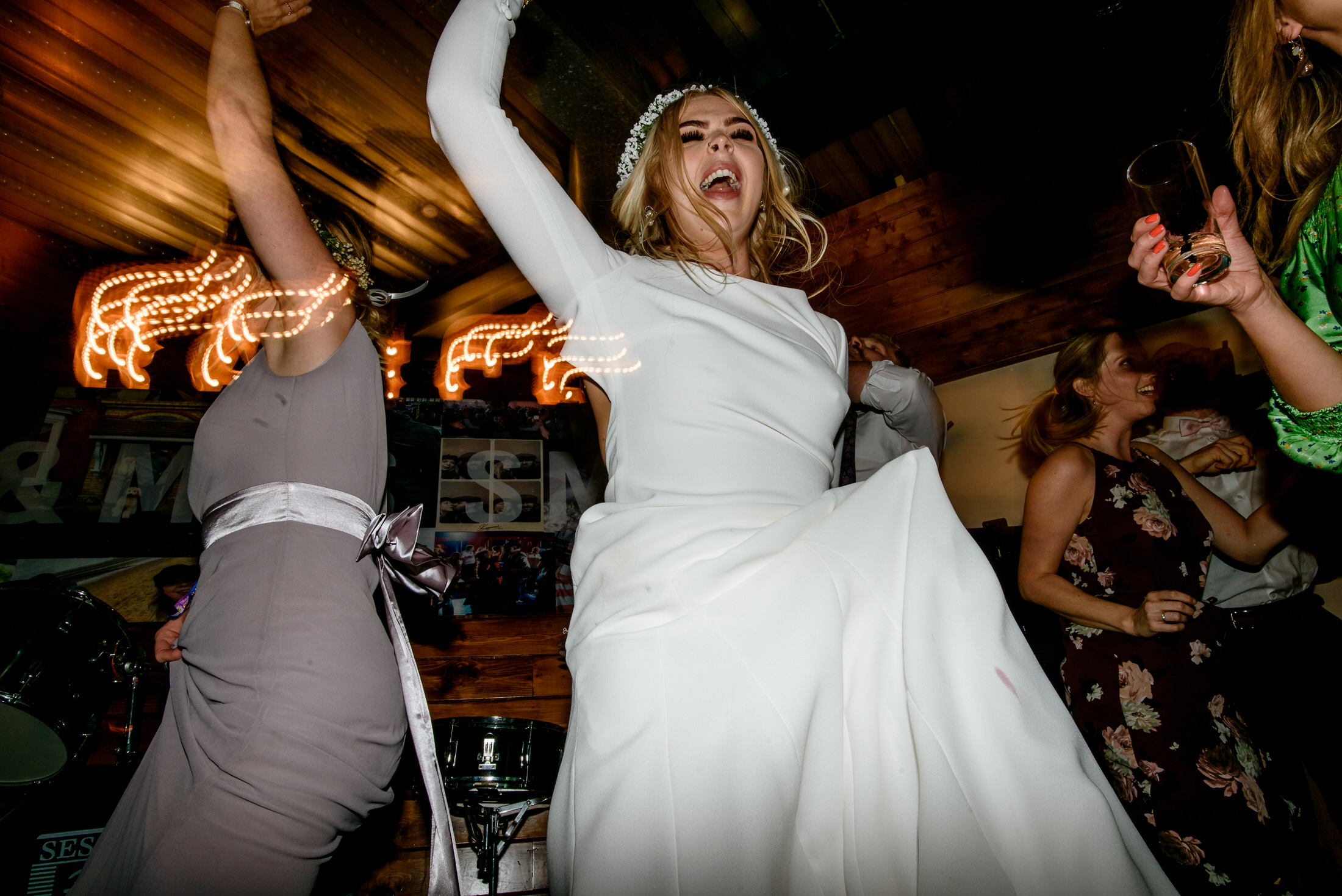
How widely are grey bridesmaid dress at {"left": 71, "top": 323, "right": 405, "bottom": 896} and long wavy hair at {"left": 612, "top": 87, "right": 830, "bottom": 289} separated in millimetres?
664

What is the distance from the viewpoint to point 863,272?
15.3 feet

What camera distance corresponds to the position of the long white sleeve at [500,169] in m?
0.91

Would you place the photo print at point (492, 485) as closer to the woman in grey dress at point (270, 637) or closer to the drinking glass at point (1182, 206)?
the woman in grey dress at point (270, 637)

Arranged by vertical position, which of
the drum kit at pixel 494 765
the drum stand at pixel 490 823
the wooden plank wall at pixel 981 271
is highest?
the wooden plank wall at pixel 981 271

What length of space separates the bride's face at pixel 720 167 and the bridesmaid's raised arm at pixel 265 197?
2.35 ft

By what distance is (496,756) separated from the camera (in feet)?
8.61

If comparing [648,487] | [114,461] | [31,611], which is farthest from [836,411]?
[114,461]

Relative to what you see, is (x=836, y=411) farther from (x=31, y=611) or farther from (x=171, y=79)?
(x=171, y=79)

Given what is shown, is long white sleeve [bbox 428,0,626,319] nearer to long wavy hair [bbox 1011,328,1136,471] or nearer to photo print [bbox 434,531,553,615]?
long wavy hair [bbox 1011,328,1136,471]

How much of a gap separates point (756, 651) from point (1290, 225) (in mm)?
1428

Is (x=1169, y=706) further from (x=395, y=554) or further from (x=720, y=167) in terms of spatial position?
(x=395, y=554)

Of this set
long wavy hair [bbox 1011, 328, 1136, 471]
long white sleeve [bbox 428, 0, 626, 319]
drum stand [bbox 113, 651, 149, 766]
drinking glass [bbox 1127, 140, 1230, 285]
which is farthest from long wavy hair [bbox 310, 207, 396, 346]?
long wavy hair [bbox 1011, 328, 1136, 471]

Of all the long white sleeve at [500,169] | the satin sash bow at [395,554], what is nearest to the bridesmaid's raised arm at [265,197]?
the satin sash bow at [395,554]

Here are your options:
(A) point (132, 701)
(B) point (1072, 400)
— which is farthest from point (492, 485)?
(B) point (1072, 400)
